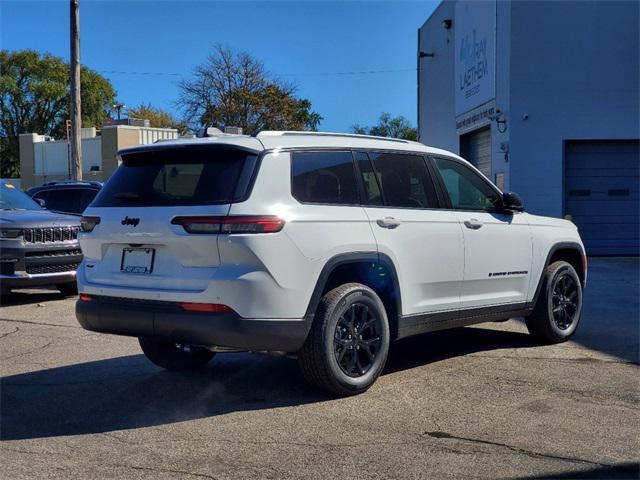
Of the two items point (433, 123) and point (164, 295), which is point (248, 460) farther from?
point (433, 123)

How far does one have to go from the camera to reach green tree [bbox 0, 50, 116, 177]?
6044cm

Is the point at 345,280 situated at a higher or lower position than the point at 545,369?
higher

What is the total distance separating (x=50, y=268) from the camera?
10445 millimetres

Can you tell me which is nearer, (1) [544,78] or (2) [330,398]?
(2) [330,398]

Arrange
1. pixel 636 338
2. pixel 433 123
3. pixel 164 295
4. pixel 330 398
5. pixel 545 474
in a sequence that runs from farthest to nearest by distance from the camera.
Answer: pixel 433 123 < pixel 636 338 < pixel 330 398 < pixel 164 295 < pixel 545 474

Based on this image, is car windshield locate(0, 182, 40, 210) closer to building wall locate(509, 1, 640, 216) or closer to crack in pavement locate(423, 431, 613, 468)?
crack in pavement locate(423, 431, 613, 468)

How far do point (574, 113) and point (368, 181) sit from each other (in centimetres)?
1279

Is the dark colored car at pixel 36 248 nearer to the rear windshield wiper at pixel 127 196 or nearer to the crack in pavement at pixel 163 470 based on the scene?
the rear windshield wiper at pixel 127 196

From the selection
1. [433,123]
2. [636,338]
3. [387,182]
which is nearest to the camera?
[387,182]

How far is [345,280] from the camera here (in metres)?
5.61

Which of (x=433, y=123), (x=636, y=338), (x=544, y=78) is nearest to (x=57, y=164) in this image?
(x=433, y=123)

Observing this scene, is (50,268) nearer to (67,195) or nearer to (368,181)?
(67,195)

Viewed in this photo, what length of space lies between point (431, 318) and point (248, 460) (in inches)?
92.4

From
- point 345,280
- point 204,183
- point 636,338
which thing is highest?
point 204,183
